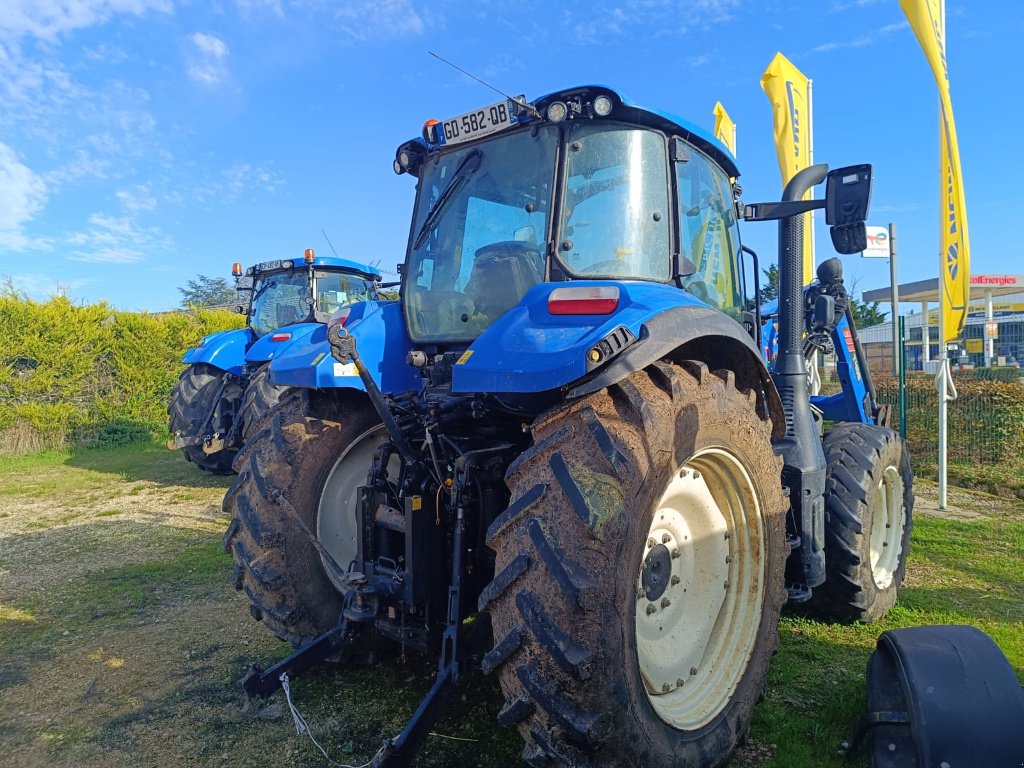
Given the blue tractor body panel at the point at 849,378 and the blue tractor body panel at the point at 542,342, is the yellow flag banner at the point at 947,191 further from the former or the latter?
the blue tractor body panel at the point at 542,342

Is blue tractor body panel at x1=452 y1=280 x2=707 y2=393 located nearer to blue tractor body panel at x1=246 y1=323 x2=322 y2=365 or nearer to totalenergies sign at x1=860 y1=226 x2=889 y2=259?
blue tractor body panel at x1=246 y1=323 x2=322 y2=365

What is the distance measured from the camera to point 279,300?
927cm

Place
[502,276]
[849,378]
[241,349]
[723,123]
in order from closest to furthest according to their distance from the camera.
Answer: [502,276] < [849,378] < [241,349] < [723,123]

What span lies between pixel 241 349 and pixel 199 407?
96 centimetres

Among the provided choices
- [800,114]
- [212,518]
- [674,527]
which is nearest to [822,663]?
[674,527]

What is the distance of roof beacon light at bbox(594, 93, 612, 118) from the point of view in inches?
104

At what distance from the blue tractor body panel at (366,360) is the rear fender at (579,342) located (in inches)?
35.1

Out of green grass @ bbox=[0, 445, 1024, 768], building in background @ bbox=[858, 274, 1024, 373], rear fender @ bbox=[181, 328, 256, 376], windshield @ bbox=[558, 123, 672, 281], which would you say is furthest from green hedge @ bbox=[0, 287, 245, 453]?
building in background @ bbox=[858, 274, 1024, 373]

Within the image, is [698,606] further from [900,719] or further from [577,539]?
[577,539]

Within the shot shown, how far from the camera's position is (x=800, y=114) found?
9039 millimetres

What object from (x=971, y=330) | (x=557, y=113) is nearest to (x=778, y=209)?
(x=557, y=113)

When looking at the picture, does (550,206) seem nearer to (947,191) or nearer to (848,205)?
(848,205)

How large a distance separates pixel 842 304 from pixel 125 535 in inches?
245

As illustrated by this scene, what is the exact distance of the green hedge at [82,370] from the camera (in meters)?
11.7
